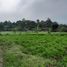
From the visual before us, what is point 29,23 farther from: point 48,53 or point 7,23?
point 48,53

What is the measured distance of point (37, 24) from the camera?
76250mm

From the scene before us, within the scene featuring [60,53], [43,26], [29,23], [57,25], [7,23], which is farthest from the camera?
[7,23]

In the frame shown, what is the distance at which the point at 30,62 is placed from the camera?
11375 millimetres

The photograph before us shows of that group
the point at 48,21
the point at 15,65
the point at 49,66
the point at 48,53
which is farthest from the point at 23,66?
the point at 48,21

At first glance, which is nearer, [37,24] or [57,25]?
[57,25]

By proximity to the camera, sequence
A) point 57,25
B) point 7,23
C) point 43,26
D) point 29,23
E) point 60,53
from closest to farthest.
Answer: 1. point 60,53
2. point 57,25
3. point 43,26
4. point 29,23
5. point 7,23

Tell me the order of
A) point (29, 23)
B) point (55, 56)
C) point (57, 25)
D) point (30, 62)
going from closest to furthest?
point (30, 62), point (55, 56), point (57, 25), point (29, 23)

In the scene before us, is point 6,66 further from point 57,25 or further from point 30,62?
point 57,25

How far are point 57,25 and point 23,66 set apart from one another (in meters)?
57.9

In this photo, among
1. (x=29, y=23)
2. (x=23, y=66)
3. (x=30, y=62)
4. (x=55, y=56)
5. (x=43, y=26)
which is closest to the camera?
(x=23, y=66)

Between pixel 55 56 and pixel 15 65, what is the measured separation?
6.29 meters

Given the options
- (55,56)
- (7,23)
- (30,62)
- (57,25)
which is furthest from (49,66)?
(7,23)

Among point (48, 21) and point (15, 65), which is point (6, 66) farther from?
point (48, 21)

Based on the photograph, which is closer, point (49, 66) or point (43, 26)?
point (49, 66)
